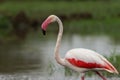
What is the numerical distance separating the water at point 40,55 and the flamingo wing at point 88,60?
269 cm

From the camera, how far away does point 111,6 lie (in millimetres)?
46750

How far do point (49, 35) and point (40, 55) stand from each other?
1149 centimetres

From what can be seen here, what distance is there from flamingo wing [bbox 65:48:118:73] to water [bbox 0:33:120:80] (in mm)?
2690

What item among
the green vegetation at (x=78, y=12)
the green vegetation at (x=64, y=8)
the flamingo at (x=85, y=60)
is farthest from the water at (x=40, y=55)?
the green vegetation at (x=64, y=8)

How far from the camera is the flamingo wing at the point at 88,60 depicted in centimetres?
1357

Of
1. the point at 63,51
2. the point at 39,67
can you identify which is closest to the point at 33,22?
the point at 63,51

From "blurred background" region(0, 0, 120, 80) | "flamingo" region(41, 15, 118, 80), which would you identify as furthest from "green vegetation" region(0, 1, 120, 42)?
"flamingo" region(41, 15, 118, 80)

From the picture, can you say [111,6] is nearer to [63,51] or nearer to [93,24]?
[93,24]

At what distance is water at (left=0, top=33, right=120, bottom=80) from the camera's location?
59.0ft

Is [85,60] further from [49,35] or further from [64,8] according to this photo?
[64,8]

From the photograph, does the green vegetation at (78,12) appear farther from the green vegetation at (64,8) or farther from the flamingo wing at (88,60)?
the flamingo wing at (88,60)

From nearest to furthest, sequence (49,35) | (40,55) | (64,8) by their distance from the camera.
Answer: (40,55)
(49,35)
(64,8)

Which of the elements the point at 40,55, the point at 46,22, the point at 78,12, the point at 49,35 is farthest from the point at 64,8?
the point at 46,22

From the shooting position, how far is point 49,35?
36.3 m
